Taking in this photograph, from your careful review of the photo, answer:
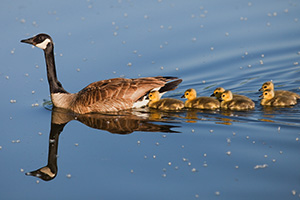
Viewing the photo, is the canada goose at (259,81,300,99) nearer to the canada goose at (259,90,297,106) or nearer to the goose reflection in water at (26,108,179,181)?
the canada goose at (259,90,297,106)

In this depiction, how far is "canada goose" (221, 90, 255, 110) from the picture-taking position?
1078cm

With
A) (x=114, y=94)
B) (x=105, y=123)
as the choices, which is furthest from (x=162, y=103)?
(x=105, y=123)

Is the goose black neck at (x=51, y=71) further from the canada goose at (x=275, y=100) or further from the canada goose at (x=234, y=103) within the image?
the canada goose at (x=275, y=100)

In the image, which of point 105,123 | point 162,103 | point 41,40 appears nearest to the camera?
point 105,123

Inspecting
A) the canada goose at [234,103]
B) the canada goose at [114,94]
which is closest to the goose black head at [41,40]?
the canada goose at [114,94]

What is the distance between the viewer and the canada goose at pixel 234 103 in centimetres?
1078

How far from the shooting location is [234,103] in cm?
1080

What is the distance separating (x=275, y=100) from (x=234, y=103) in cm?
89

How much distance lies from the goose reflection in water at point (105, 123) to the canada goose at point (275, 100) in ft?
7.35

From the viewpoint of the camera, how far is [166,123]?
1059 cm

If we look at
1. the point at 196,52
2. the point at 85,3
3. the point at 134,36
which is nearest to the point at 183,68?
the point at 196,52

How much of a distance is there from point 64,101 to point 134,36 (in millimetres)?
4531

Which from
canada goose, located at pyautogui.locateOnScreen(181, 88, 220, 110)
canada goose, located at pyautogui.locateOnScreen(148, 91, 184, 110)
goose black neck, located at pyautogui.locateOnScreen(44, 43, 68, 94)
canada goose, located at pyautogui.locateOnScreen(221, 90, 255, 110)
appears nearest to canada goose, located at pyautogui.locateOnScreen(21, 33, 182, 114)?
canada goose, located at pyautogui.locateOnScreen(148, 91, 184, 110)

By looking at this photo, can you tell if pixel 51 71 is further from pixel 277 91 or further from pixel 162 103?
pixel 277 91
